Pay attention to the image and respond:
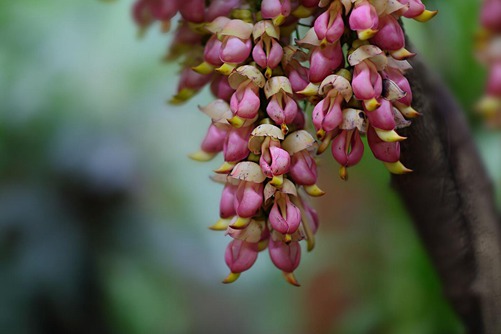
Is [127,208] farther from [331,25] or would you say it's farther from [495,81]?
[331,25]

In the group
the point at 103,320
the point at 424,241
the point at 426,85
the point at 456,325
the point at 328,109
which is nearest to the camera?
the point at 328,109

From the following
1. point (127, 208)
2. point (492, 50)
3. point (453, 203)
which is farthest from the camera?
point (127, 208)

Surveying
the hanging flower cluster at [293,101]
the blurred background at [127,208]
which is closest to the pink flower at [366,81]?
the hanging flower cluster at [293,101]

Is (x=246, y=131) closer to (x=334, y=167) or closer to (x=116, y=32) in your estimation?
(x=334, y=167)

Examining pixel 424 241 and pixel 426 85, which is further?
pixel 424 241

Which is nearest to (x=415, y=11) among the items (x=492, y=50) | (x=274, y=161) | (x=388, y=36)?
(x=388, y=36)

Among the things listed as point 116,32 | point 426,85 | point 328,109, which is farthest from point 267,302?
point 328,109
